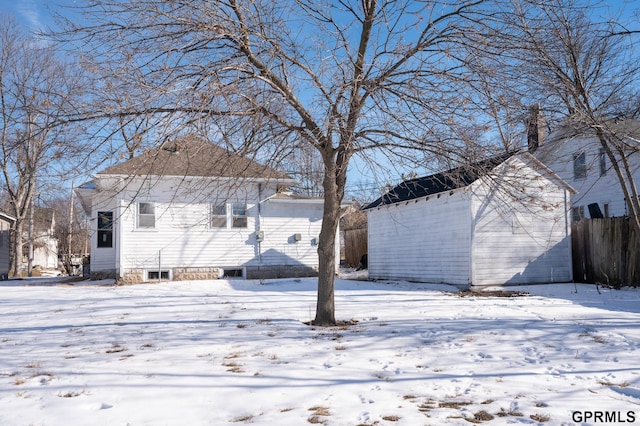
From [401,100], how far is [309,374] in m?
4.10

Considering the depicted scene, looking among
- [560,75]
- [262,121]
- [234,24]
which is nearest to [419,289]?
[560,75]

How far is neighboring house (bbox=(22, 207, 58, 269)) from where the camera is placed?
35.8 meters

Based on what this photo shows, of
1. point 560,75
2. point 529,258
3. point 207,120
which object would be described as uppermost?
point 560,75

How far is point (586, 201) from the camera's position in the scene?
2305cm

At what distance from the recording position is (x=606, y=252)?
621 inches

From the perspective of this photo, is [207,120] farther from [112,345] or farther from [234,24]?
[112,345]

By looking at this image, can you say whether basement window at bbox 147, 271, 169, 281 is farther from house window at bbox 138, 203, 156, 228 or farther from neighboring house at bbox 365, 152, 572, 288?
neighboring house at bbox 365, 152, 572, 288

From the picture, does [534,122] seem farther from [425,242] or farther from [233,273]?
[233,273]

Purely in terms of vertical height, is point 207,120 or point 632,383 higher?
point 207,120

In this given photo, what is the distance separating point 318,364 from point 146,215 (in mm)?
13185

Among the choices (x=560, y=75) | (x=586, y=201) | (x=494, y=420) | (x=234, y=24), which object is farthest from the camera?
(x=586, y=201)

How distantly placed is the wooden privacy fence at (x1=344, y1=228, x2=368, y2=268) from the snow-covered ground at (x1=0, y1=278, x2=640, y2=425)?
50.7ft

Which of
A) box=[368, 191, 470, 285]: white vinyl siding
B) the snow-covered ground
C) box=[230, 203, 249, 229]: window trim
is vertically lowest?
the snow-covered ground

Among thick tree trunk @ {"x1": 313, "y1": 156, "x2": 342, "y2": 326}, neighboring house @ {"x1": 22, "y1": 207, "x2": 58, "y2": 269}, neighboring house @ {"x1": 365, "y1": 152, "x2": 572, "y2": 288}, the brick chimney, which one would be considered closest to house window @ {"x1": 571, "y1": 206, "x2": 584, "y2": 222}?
neighboring house @ {"x1": 365, "y1": 152, "x2": 572, "y2": 288}
